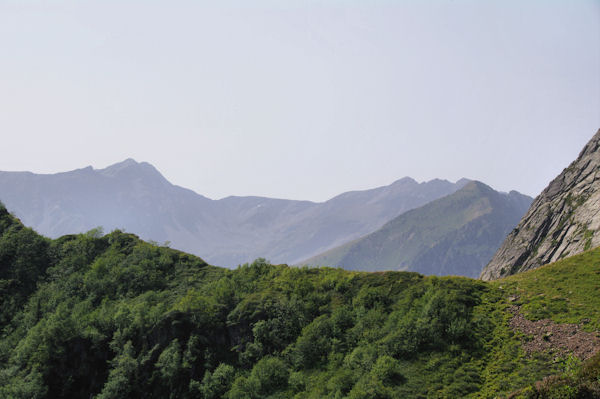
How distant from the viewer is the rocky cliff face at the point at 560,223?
4301 inches

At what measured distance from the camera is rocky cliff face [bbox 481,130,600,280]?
10925cm

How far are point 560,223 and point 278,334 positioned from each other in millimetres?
93855

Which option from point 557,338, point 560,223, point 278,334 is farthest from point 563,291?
point 560,223

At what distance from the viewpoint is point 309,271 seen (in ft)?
294

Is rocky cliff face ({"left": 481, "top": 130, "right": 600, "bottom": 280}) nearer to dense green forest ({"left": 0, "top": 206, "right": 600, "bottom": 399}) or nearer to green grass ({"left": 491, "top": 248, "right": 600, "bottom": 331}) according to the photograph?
green grass ({"left": 491, "top": 248, "right": 600, "bottom": 331})

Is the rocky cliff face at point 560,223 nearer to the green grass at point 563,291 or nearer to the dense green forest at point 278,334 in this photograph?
the green grass at point 563,291

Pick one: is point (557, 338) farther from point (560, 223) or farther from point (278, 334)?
point (560, 223)

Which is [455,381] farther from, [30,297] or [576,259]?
[30,297]

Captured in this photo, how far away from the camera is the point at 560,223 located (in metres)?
126

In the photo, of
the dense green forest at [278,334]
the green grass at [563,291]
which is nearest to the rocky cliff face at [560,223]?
the green grass at [563,291]

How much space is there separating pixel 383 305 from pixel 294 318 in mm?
14667

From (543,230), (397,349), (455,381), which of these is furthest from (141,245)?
(543,230)

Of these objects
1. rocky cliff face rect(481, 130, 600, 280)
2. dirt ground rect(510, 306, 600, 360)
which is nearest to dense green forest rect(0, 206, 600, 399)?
dirt ground rect(510, 306, 600, 360)

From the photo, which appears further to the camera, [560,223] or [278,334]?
[560,223]
